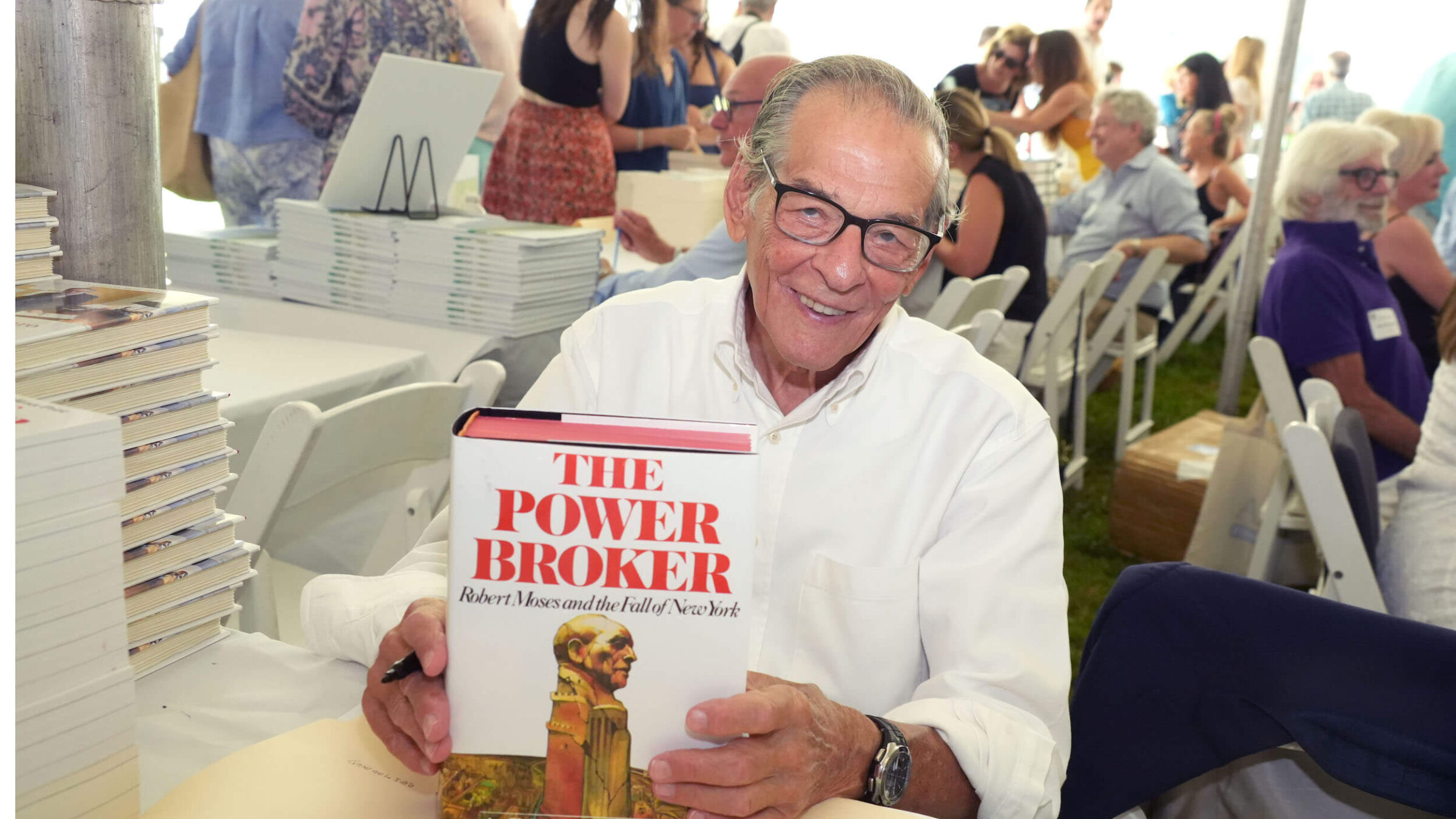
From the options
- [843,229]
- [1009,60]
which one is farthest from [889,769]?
[1009,60]

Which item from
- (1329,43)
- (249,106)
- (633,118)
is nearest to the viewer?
(249,106)

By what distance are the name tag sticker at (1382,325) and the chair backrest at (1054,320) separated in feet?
3.03

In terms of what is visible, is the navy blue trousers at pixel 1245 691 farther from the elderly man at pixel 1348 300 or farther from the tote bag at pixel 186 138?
the tote bag at pixel 186 138

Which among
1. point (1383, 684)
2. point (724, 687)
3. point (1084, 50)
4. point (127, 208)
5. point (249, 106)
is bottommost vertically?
point (1383, 684)

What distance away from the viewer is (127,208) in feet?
3.70

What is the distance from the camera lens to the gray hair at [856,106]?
1093 mm

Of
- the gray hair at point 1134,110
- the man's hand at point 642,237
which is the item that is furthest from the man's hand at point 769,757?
the gray hair at point 1134,110

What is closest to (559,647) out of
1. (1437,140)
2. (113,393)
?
(113,393)

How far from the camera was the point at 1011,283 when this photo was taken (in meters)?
3.44

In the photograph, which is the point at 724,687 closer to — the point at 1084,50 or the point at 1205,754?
the point at 1205,754

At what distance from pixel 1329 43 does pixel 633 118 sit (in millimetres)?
6357

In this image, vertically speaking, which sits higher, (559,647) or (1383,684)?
(559,647)

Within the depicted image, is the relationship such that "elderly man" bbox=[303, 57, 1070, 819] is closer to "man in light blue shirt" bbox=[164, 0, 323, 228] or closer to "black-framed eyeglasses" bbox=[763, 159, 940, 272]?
"black-framed eyeglasses" bbox=[763, 159, 940, 272]

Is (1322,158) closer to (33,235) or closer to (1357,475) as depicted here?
(1357,475)
